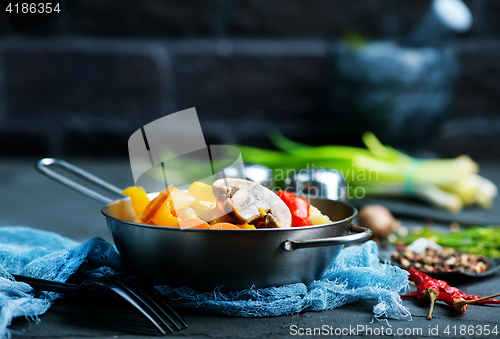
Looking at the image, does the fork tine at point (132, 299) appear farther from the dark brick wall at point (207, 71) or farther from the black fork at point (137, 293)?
the dark brick wall at point (207, 71)

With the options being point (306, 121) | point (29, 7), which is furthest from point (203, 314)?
point (306, 121)

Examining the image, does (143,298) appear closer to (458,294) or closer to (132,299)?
(132,299)

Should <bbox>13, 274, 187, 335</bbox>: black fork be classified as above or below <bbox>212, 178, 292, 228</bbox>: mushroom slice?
below

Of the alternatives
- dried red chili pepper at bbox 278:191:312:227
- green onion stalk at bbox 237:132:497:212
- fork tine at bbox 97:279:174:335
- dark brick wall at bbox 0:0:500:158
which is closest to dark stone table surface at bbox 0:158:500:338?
fork tine at bbox 97:279:174:335

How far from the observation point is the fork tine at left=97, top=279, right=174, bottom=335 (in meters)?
0.91

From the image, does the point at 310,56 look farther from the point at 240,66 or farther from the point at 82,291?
the point at 82,291

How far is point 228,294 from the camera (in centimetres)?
101

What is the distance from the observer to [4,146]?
11.5 feet

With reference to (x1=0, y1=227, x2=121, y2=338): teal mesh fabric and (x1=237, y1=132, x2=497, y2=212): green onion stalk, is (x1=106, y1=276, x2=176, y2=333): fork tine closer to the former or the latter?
(x1=0, y1=227, x2=121, y2=338): teal mesh fabric

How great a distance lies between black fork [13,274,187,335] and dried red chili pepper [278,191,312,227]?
0.30 m

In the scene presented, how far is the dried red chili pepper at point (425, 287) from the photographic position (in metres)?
1.05

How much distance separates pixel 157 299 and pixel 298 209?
0.33 metres

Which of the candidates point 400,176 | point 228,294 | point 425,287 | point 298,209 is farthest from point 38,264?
point 400,176

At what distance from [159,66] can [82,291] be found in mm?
2578
